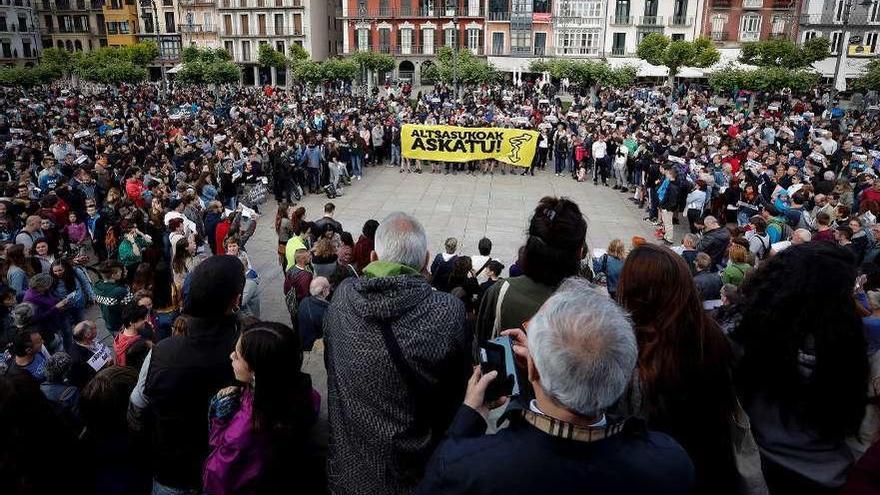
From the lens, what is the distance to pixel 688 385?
237 cm

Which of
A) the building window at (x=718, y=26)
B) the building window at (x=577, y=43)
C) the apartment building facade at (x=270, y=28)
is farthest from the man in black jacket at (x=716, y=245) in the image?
A: the apartment building facade at (x=270, y=28)

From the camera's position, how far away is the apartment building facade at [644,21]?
5141cm

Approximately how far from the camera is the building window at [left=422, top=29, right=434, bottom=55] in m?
58.9

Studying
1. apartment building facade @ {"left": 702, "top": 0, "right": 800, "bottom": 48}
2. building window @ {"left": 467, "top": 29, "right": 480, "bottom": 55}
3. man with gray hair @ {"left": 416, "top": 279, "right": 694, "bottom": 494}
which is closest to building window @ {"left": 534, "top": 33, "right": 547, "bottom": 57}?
building window @ {"left": 467, "top": 29, "right": 480, "bottom": 55}

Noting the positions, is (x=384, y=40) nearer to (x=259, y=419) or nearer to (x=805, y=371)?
(x=259, y=419)

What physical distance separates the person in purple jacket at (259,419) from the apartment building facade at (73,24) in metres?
81.2

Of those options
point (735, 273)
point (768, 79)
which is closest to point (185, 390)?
point (735, 273)

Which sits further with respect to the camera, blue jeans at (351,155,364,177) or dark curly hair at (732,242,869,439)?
blue jeans at (351,155,364,177)

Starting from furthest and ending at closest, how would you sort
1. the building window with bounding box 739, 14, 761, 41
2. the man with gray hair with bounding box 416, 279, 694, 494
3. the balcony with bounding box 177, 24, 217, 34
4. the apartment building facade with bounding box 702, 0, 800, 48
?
the balcony with bounding box 177, 24, 217, 34, the building window with bounding box 739, 14, 761, 41, the apartment building facade with bounding box 702, 0, 800, 48, the man with gray hair with bounding box 416, 279, 694, 494

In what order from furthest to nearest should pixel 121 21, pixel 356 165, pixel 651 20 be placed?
pixel 121 21, pixel 651 20, pixel 356 165

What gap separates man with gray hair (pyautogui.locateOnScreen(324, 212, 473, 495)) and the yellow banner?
16505 millimetres

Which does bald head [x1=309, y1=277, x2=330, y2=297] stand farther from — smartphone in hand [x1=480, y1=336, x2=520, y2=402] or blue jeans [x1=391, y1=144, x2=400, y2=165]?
blue jeans [x1=391, y1=144, x2=400, y2=165]

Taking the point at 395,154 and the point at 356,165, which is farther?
the point at 395,154

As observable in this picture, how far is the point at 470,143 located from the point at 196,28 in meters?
56.1
